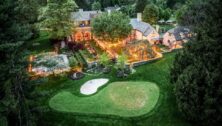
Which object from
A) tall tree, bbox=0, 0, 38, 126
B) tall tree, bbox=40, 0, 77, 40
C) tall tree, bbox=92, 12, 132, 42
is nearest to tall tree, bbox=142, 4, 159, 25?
tall tree, bbox=92, 12, 132, 42

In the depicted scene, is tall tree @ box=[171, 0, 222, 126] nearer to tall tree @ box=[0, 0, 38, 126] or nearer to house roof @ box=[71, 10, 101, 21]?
tall tree @ box=[0, 0, 38, 126]

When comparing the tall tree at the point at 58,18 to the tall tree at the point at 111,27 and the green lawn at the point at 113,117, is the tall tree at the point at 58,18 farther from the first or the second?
the green lawn at the point at 113,117

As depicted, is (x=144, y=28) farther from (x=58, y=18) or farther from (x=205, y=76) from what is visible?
(x=205, y=76)

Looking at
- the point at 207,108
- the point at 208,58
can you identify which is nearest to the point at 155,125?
the point at 207,108

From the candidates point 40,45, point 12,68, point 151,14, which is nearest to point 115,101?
point 12,68

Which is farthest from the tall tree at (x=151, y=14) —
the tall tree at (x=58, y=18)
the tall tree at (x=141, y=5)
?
the tall tree at (x=58, y=18)

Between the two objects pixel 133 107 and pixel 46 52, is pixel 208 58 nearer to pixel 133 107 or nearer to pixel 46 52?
pixel 133 107
